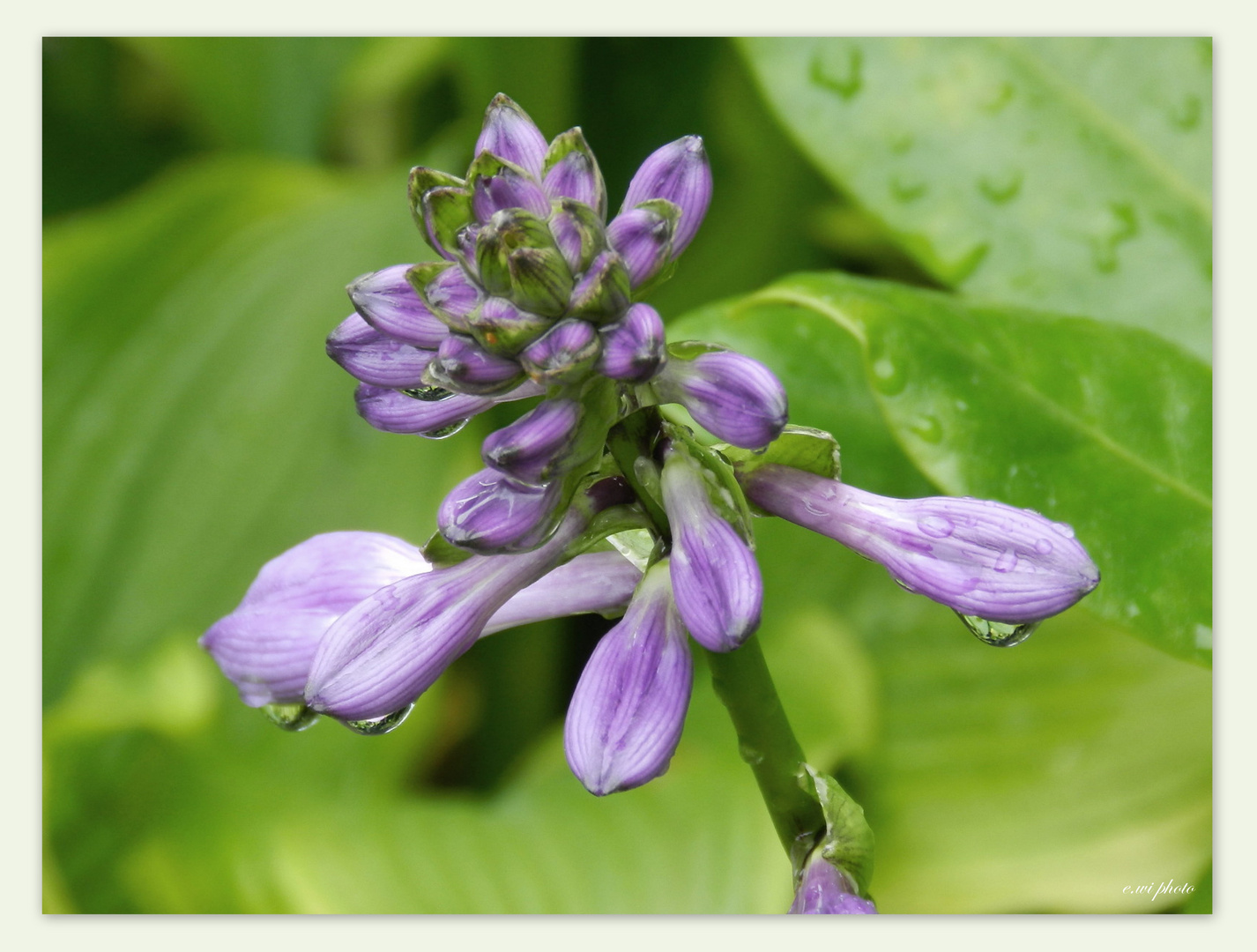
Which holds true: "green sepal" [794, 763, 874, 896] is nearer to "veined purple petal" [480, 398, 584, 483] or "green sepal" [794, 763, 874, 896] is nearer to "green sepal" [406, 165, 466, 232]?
"veined purple petal" [480, 398, 584, 483]

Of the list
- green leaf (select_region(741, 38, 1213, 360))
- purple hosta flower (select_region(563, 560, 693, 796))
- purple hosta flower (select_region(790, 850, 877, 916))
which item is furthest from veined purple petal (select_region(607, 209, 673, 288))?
green leaf (select_region(741, 38, 1213, 360))

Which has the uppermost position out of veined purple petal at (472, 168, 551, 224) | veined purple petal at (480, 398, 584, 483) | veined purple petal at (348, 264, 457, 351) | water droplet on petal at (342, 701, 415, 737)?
veined purple petal at (472, 168, 551, 224)

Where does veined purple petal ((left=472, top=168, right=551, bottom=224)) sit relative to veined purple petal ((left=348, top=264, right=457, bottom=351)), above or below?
above

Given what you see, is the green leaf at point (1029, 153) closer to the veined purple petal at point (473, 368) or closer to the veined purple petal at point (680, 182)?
the veined purple petal at point (680, 182)

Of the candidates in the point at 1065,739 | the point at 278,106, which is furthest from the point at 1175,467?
the point at 278,106

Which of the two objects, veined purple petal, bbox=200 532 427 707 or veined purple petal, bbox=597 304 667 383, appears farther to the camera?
veined purple petal, bbox=200 532 427 707

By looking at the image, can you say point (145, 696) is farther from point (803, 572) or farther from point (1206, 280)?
point (1206, 280)

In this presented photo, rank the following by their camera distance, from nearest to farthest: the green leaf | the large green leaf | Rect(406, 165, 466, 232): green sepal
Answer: Rect(406, 165, 466, 232): green sepal → the large green leaf → the green leaf

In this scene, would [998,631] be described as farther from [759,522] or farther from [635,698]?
[759,522]
